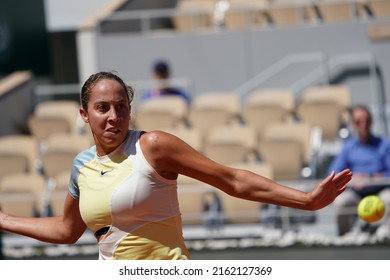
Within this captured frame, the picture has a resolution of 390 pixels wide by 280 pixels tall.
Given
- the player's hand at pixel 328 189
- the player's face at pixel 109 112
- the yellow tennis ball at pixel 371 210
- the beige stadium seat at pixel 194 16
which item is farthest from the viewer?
the beige stadium seat at pixel 194 16

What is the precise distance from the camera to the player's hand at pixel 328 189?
3357mm

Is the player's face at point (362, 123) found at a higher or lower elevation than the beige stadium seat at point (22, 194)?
higher

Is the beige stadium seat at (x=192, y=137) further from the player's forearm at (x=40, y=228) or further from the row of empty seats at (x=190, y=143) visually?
the player's forearm at (x=40, y=228)

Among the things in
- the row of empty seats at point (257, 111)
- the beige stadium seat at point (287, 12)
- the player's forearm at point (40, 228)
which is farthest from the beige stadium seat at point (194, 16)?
the player's forearm at point (40, 228)

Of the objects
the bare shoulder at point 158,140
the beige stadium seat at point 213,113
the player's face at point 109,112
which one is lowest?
the beige stadium seat at point 213,113

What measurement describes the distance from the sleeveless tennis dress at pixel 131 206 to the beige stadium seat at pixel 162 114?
7623 millimetres

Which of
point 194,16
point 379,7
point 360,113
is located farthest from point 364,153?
point 194,16

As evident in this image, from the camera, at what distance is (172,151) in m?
3.57

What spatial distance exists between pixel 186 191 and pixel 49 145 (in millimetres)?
2189

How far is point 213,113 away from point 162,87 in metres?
1.01

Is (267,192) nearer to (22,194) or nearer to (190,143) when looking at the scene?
(190,143)

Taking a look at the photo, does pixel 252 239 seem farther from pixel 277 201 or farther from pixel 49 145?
pixel 277 201

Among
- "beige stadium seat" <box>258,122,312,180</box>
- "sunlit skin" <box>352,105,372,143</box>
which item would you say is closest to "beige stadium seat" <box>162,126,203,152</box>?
"beige stadium seat" <box>258,122,312,180</box>

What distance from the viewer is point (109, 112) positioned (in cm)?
361
